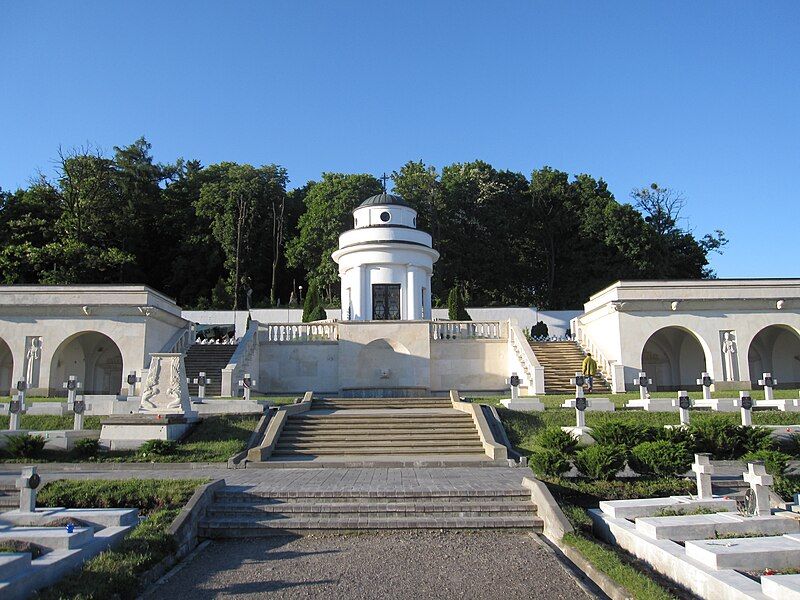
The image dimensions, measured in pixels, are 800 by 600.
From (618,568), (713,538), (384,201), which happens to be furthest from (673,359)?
(618,568)

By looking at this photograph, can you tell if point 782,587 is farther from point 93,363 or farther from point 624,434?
point 93,363

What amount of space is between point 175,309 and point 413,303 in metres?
12.1

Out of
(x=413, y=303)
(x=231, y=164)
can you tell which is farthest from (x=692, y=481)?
(x=231, y=164)

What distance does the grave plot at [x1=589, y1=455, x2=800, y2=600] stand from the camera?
693 cm

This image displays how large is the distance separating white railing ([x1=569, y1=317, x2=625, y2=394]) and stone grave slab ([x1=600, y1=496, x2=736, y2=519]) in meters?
16.8

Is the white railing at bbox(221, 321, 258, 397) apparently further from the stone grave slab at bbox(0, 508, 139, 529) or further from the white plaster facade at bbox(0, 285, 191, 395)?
the stone grave slab at bbox(0, 508, 139, 529)

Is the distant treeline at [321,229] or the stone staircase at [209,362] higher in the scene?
the distant treeline at [321,229]

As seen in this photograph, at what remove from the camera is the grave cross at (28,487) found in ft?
31.0

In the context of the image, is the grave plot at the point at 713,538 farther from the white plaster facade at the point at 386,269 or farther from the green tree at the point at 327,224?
the green tree at the point at 327,224

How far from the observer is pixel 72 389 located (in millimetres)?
20578

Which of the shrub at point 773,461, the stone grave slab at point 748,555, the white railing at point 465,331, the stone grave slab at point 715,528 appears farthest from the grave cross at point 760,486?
the white railing at point 465,331

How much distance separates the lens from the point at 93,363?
107 ft

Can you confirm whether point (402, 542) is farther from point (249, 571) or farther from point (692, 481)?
point (692, 481)

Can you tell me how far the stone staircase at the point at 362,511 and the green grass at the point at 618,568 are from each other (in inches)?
60.9
